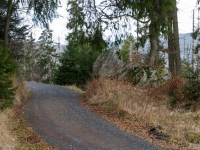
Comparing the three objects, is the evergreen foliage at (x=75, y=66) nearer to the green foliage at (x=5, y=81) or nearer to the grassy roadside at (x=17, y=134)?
the grassy roadside at (x=17, y=134)

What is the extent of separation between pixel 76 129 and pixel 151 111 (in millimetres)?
2947

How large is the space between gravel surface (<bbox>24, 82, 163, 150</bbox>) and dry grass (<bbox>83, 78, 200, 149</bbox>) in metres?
0.76

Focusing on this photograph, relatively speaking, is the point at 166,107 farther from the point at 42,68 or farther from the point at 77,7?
the point at 42,68

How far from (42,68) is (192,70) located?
104 feet

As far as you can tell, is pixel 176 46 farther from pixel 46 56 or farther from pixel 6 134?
pixel 46 56

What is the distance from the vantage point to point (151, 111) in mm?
9047

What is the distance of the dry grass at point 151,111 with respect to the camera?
7059 millimetres

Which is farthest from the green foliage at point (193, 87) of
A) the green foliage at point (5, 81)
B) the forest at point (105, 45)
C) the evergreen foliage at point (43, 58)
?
the evergreen foliage at point (43, 58)

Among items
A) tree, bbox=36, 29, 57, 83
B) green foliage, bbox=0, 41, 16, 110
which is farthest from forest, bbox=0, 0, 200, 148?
tree, bbox=36, 29, 57, 83

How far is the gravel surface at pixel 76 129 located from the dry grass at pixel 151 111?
2.51 feet

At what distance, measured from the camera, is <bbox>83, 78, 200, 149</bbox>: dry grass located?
7.06 m

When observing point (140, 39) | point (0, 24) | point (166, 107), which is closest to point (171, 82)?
point (166, 107)

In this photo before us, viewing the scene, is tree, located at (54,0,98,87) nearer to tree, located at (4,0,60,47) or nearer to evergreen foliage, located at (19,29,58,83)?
tree, located at (4,0,60,47)

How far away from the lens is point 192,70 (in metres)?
10.7
